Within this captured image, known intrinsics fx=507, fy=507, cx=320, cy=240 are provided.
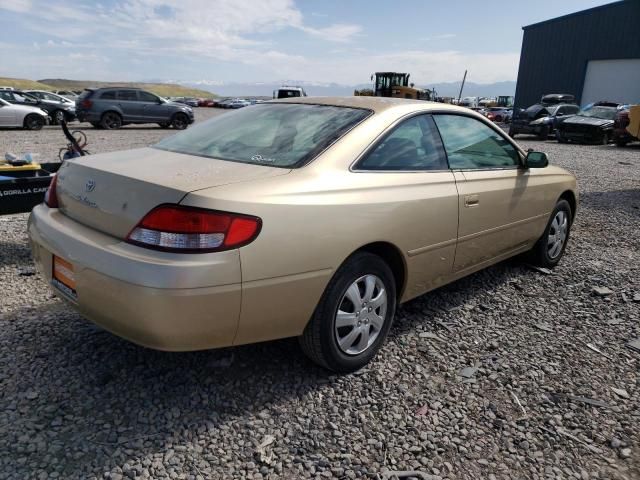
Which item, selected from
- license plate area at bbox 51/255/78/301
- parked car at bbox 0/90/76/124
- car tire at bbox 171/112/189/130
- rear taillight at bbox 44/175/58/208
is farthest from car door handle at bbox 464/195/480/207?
parked car at bbox 0/90/76/124

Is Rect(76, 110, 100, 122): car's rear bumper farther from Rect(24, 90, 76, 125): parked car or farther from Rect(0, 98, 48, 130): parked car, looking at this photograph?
Rect(24, 90, 76, 125): parked car

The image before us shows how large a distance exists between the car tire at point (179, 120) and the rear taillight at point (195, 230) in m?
20.1

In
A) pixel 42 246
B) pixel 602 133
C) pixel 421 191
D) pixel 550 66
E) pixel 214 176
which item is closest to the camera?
pixel 214 176

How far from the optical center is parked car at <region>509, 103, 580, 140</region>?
20.0 m

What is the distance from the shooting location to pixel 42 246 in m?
2.64

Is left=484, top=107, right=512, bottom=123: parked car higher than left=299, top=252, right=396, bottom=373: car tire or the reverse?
higher

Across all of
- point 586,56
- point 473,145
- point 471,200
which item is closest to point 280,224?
point 471,200

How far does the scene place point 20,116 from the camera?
1778 centimetres

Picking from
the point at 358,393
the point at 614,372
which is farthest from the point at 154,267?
the point at 614,372

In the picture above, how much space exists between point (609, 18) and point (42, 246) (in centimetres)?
3615

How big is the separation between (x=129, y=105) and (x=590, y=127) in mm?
17167

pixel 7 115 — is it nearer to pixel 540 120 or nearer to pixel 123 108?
pixel 123 108

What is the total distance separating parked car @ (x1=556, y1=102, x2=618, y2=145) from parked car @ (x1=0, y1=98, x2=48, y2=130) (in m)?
19.0

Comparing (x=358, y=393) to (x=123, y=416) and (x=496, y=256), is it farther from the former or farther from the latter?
(x=496, y=256)
